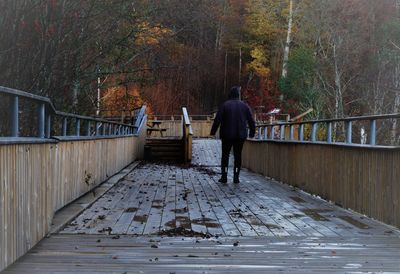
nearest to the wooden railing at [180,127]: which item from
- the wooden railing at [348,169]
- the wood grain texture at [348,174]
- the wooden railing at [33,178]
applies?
the wooden railing at [348,169]

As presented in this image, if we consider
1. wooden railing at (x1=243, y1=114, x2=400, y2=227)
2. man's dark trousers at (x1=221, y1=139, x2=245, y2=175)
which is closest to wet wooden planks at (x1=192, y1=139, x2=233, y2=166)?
wooden railing at (x1=243, y1=114, x2=400, y2=227)

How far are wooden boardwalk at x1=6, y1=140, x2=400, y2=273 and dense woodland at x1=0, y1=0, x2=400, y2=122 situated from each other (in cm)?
258

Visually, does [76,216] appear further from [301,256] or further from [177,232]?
[301,256]

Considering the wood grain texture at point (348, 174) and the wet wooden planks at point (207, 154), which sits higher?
the wood grain texture at point (348, 174)

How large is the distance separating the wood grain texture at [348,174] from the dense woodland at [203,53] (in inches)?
166

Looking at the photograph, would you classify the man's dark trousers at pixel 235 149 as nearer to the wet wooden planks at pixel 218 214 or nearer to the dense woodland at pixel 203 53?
the wet wooden planks at pixel 218 214

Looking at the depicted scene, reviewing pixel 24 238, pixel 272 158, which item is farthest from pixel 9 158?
pixel 272 158

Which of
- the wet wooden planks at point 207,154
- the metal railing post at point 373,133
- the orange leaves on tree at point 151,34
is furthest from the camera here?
the wet wooden planks at point 207,154

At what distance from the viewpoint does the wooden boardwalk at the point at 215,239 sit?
414 centimetres

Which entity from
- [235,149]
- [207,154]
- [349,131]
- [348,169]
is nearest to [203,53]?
[207,154]

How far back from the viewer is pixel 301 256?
175 inches

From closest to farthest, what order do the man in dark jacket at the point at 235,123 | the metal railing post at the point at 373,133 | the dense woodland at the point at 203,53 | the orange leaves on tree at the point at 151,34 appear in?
1. the metal railing post at the point at 373,133
2. the dense woodland at the point at 203,53
3. the man in dark jacket at the point at 235,123
4. the orange leaves on tree at the point at 151,34

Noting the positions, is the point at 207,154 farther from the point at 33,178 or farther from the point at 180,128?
the point at 180,128

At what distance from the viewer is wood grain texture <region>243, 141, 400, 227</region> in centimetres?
577
